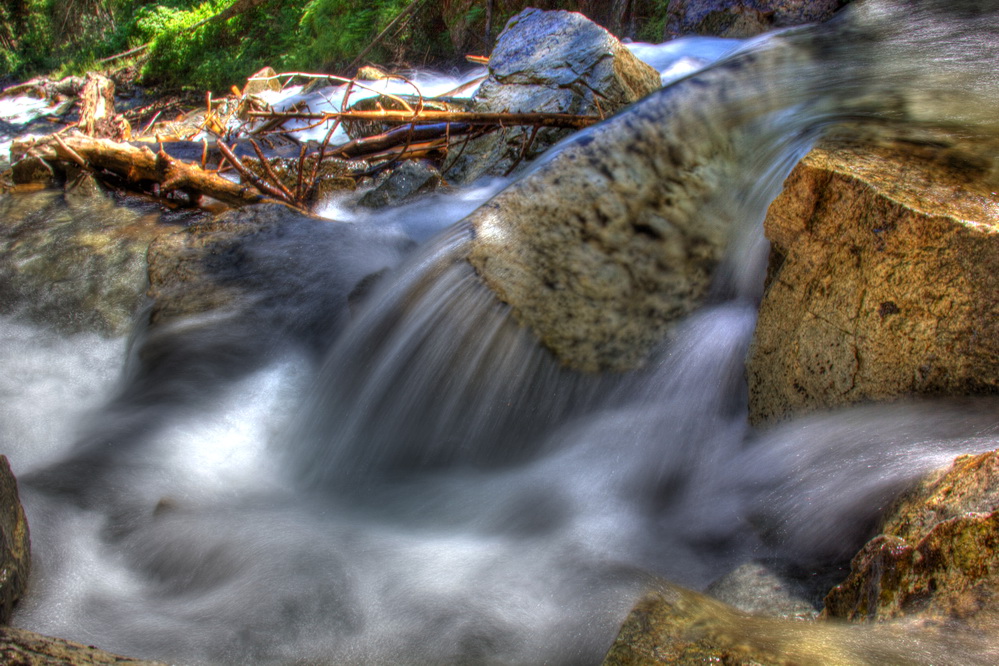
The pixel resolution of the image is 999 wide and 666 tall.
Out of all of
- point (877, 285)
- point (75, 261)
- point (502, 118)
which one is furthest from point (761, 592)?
point (75, 261)

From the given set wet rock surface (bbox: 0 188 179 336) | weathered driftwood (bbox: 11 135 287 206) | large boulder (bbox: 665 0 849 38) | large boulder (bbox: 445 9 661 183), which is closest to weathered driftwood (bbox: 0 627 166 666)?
wet rock surface (bbox: 0 188 179 336)

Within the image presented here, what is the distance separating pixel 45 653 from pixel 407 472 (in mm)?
1633

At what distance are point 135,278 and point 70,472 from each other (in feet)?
5.29

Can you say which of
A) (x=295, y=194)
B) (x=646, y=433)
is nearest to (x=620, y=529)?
(x=646, y=433)

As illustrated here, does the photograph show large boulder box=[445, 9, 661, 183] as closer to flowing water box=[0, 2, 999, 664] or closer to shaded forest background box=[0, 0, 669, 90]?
flowing water box=[0, 2, 999, 664]

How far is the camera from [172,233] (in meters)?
4.59

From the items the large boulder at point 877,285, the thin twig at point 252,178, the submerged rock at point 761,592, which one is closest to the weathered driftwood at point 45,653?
the submerged rock at point 761,592

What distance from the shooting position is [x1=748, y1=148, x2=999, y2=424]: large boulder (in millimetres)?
1981

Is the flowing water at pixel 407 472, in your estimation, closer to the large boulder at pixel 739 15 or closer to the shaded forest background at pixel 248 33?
the large boulder at pixel 739 15

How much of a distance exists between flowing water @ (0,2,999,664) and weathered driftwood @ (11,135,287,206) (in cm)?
125

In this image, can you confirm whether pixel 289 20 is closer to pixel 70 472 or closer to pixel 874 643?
pixel 70 472

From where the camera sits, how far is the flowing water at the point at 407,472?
6.70 feet

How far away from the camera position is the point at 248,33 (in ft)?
49.1

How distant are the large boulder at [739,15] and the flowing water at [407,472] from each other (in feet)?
13.3
